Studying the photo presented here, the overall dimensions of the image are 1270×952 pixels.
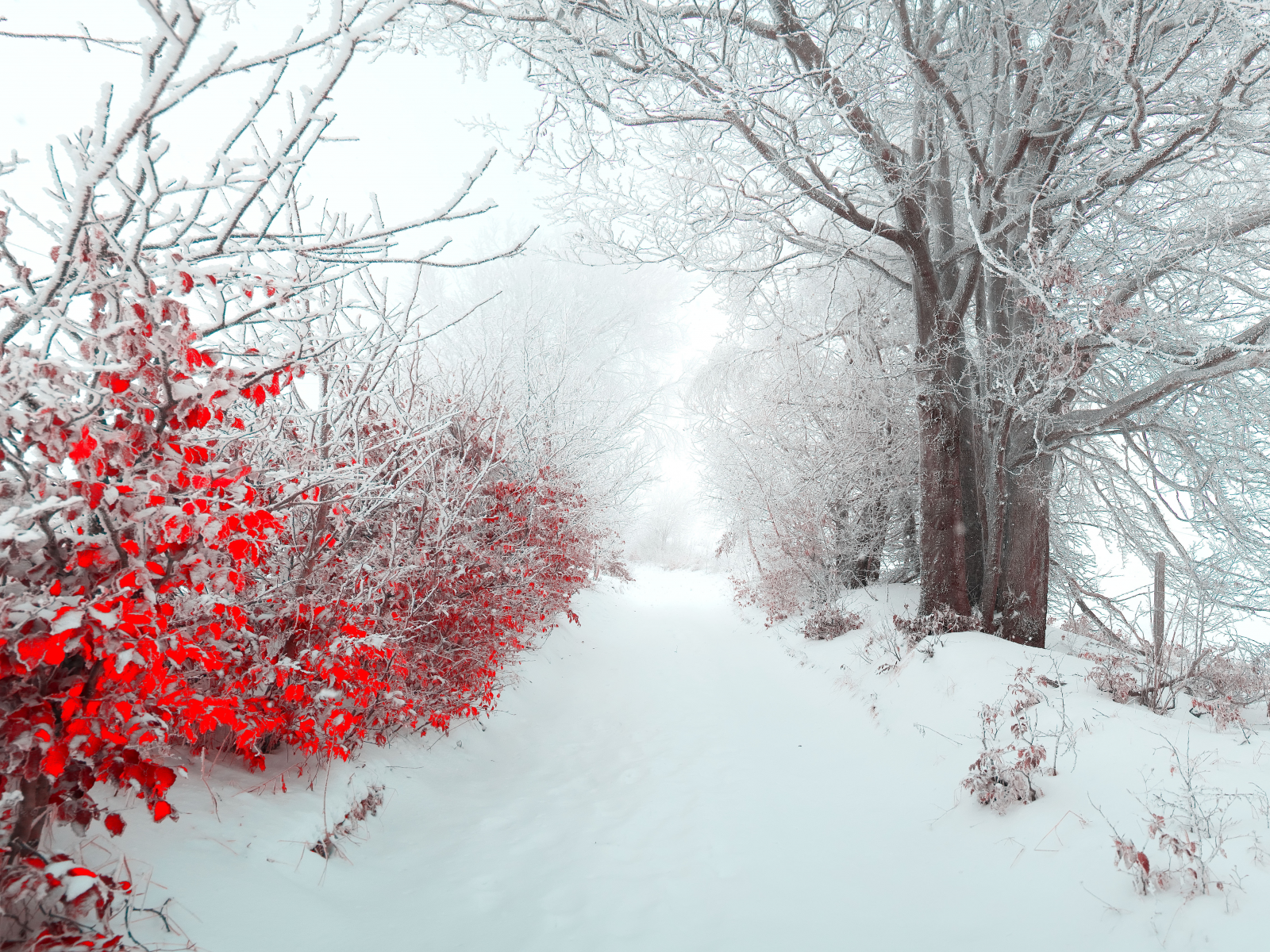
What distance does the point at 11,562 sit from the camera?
4.91 feet

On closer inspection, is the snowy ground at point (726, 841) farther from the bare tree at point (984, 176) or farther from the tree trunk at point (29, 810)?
the bare tree at point (984, 176)

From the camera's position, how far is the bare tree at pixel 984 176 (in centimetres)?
384

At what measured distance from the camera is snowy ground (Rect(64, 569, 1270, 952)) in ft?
7.33

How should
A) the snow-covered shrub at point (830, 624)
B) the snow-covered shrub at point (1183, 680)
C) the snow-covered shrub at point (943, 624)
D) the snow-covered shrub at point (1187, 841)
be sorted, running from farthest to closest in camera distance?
the snow-covered shrub at point (830, 624)
the snow-covered shrub at point (943, 624)
the snow-covered shrub at point (1183, 680)
the snow-covered shrub at point (1187, 841)

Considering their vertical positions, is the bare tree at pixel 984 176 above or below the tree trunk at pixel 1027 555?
above

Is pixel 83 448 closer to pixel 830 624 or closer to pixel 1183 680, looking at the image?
pixel 1183 680

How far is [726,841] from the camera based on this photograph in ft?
11.0

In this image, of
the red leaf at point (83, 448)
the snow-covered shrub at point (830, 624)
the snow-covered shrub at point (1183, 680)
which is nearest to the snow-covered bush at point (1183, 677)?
the snow-covered shrub at point (1183, 680)

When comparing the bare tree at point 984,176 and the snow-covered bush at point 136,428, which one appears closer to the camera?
the snow-covered bush at point 136,428

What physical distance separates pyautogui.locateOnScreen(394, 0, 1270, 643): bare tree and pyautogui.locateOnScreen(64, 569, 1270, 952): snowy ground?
7.01 ft

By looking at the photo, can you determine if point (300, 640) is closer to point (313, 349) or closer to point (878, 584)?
point (313, 349)

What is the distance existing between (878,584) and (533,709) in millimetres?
5383

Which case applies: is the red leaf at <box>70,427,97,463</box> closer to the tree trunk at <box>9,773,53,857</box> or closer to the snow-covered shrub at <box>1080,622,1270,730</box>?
the tree trunk at <box>9,773,53,857</box>

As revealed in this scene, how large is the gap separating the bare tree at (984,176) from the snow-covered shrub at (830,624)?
1218 mm
